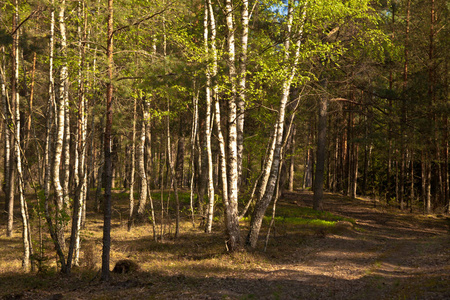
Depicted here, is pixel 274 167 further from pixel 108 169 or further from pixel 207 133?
pixel 108 169

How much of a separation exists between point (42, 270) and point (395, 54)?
18.0 m

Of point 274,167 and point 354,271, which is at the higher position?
point 274,167

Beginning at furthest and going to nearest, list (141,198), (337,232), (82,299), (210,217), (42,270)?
(141,198), (337,232), (210,217), (42,270), (82,299)

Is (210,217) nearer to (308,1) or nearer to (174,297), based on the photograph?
(174,297)

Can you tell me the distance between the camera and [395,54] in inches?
752

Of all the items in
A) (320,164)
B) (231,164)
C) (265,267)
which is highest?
(320,164)

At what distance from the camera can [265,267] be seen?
1070cm

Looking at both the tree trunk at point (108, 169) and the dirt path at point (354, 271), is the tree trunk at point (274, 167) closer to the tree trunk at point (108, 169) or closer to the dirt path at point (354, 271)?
the dirt path at point (354, 271)

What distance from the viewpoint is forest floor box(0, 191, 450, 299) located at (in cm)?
807

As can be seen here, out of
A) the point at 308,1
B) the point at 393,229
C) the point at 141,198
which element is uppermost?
the point at 308,1

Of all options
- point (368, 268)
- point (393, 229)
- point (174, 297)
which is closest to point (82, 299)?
point (174, 297)

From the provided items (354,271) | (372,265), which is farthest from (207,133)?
(372,265)

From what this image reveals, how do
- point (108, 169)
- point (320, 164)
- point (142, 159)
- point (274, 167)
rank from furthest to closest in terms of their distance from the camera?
point (320, 164), point (142, 159), point (274, 167), point (108, 169)

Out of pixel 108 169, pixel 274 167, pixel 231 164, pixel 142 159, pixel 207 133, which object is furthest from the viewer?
pixel 142 159
